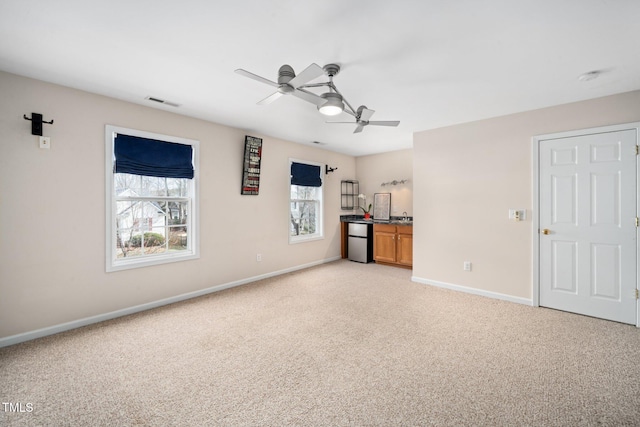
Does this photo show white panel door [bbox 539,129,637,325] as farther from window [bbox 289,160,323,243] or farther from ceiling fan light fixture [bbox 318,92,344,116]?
window [bbox 289,160,323,243]

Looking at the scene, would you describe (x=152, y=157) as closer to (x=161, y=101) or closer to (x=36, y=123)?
(x=161, y=101)

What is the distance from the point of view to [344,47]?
2.10 metres

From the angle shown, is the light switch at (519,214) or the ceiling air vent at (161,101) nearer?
the ceiling air vent at (161,101)

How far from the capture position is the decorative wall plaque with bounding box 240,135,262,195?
430 centimetres

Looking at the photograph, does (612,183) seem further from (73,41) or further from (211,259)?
(73,41)

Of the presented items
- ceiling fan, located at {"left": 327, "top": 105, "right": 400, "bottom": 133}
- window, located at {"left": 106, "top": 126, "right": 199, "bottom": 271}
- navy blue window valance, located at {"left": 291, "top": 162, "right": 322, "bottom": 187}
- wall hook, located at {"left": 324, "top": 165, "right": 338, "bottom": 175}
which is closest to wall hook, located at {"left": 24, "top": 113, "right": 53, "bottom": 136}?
window, located at {"left": 106, "top": 126, "right": 199, "bottom": 271}

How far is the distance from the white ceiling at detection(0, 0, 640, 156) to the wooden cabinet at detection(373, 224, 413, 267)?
265cm

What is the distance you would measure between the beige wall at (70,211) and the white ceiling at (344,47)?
26 cm

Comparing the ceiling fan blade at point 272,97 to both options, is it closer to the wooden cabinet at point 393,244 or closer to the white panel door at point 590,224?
the white panel door at point 590,224

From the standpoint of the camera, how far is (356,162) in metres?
6.70

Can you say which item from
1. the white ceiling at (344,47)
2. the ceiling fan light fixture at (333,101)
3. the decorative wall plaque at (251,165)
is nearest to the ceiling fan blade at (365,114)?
the white ceiling at (344,47)

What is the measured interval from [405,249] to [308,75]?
4170 millimetres

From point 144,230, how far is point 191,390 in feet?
7.39

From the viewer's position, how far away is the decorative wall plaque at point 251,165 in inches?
169
